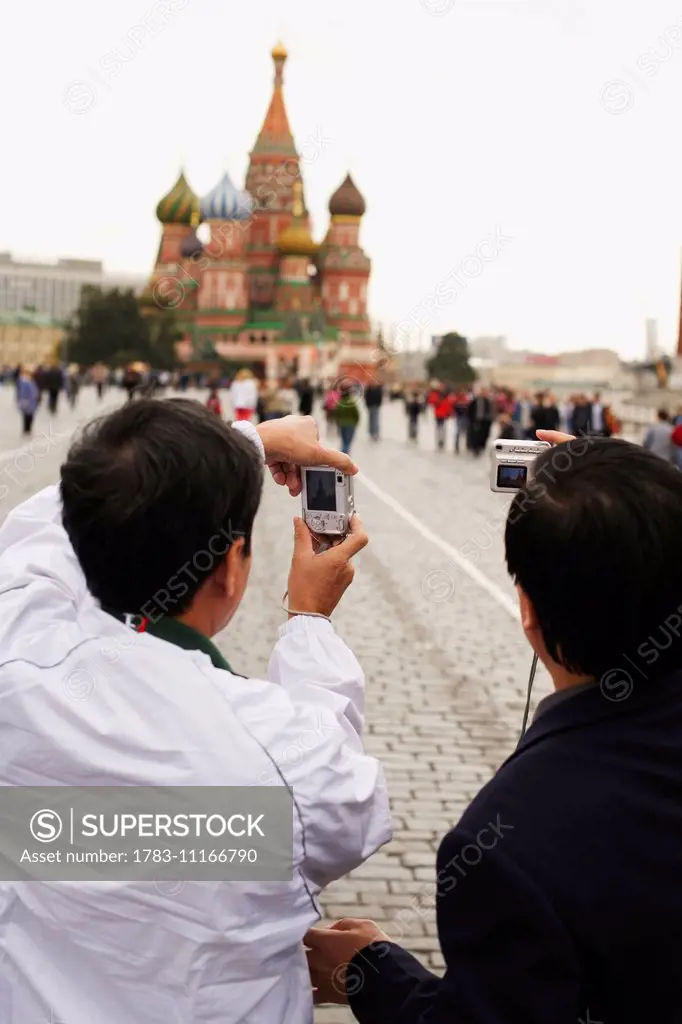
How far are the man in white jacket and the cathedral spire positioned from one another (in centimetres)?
10131

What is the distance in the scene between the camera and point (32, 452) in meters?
22.7

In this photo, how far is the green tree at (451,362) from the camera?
116 metres

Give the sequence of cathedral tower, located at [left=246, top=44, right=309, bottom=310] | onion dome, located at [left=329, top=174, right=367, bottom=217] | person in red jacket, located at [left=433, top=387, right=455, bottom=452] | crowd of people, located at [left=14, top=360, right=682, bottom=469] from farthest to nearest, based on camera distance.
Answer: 1. cathedral tower, located at [left=246, top=44, right=309, bottom=310]
2. onion dome, located at [left=329, top=174, right=367, bottom=217]
3. person in red jacket, located at [left=433, top=387, right=455, bottom=452]
4. crowd of people, located at [left=14, top=360, right=682, bottom=469]

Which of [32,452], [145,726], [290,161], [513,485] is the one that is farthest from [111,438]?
[290,161]

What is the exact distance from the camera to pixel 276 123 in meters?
101

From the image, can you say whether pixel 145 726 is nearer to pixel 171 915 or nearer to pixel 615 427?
pixel 171 915

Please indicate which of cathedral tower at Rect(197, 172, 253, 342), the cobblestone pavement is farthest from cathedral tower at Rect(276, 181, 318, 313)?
the cobblestone pavement

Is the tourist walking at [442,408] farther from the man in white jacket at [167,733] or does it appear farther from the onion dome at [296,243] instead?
the onion dome at [296,243]

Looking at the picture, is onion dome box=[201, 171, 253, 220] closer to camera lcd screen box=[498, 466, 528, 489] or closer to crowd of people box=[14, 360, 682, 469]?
crowd of people box=[14, 360, 682, 469]

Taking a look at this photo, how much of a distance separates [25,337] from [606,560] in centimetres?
15813

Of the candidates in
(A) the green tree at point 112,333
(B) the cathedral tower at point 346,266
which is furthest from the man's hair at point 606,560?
(B) the cathedral tower at point 346,266

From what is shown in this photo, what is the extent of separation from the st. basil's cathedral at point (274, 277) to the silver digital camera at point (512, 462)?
91.6 meters

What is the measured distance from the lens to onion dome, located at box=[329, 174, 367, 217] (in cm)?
9756

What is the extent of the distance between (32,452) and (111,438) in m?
21.5
